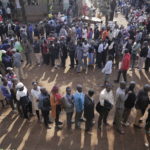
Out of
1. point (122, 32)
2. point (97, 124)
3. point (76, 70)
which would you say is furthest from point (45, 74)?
point (122, 32)

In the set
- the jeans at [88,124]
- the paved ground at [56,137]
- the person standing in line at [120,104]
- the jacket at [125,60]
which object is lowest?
the paved ground at [56,137]

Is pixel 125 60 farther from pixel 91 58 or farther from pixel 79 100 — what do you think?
pixel 79 100

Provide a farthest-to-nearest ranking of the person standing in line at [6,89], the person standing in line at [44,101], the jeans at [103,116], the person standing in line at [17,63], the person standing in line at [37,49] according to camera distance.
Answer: the person standing in line at [37,49] → the person standing in line at [17,63] → the person standing in line at [6,89] → the jeans at [103,116] → the person standing in line at [44,101]

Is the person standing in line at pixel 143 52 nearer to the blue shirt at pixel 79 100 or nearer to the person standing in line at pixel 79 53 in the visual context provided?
the person standing in line at pixel 79 53

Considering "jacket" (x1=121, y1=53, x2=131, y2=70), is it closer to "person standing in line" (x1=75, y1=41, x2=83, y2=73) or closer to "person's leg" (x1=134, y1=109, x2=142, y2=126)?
"person standing in line" (x1=75, y1=41, x2=83, y2=73)

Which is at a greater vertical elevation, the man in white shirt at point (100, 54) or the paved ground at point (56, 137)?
the man in white shirt at point (100, 54)

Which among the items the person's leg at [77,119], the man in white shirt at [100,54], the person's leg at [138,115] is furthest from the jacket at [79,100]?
the man in white shirt at [100,54]

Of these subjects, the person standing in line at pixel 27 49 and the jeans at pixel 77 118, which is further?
the person standing in line at pixel 27 49

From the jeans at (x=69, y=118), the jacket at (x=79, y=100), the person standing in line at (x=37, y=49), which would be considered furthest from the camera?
the person standing in line at (x=37, y=49)

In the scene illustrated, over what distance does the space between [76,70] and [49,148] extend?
17.1 feet

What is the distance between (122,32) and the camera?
40.5 feet

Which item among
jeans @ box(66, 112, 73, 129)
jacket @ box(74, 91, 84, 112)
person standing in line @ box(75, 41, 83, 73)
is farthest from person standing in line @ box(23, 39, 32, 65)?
jacket @ box(74, 91, 84, 112)

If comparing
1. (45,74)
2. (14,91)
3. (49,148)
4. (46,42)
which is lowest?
(49,148)

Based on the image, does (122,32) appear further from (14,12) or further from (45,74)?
(14,12)
